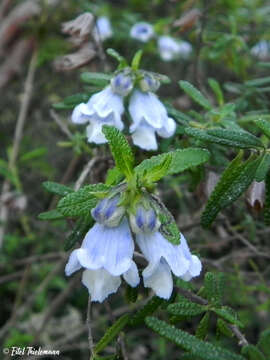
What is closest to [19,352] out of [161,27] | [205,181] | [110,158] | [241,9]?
[110,158]

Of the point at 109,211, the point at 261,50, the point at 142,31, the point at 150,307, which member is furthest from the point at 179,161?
the point at 142,31

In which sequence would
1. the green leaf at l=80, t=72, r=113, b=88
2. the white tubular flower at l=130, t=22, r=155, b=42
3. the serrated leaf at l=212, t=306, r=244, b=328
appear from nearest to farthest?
the serrated leaf at l=212, t=306, r=244, b=328, the green leaf at l=80, t=72, r=113, b=88, the white tubular flower at l=130, t=22, r=155, b=42

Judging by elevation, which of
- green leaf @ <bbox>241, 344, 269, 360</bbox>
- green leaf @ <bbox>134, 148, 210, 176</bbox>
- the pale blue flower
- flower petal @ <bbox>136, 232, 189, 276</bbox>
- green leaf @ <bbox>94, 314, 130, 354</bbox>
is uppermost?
green leaf @ <bbox>134, 148, 210, 176</bbox>

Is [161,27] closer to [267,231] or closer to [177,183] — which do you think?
[177,183]

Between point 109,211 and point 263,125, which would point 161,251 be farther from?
point 263,125

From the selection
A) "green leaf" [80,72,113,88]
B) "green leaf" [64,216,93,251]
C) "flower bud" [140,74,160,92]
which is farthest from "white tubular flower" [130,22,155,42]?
"green leaf" [64,216,93,251]

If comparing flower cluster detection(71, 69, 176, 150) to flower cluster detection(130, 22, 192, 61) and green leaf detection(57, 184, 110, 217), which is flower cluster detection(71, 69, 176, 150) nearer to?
green leaf detection(57, 184, 110, 217)
